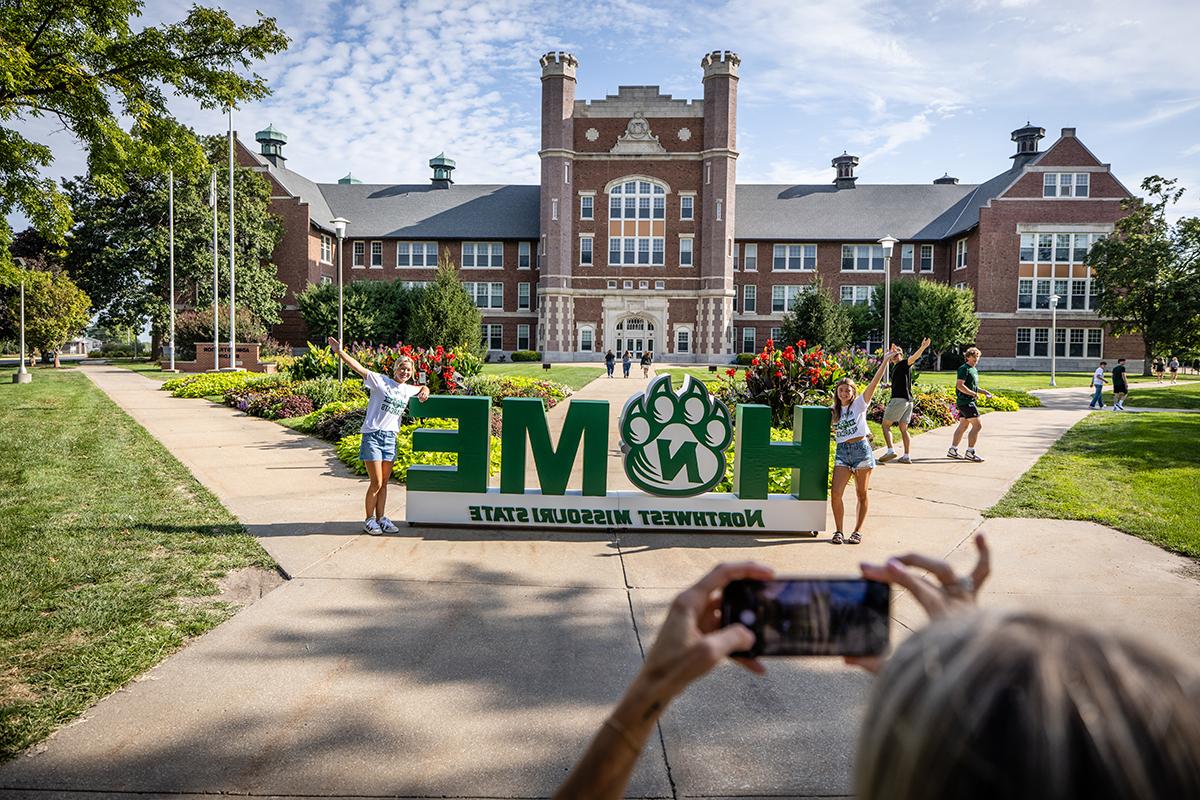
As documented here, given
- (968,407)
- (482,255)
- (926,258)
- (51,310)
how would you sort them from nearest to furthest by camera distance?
(968,407)
(51,310)
(926,258)
(482,255)

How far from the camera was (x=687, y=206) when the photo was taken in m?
52.5

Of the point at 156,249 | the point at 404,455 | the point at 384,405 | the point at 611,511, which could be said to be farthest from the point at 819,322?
the point at 156,249

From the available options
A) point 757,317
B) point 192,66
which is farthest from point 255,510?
point 757,317

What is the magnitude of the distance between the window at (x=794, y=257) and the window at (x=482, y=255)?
792 inches

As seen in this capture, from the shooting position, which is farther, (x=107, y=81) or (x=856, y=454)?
(x=107, y=81)

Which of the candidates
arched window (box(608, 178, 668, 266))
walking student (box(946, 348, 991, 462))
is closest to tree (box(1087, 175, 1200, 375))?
walking student (box(946, 348, 991, 462))

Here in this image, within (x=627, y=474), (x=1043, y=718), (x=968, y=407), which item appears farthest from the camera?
(x=968, y=407)

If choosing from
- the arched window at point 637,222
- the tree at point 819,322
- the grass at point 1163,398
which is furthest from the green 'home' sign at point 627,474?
the arched window at point 637,222

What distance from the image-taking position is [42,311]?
4128 cm

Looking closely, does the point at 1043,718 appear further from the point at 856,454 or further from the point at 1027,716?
the point at 856,454

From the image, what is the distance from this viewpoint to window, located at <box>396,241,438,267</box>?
5662 centimetres

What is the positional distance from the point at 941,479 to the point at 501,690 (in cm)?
879

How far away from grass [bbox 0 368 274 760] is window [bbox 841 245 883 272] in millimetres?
49912

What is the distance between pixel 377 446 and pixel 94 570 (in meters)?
2.57
